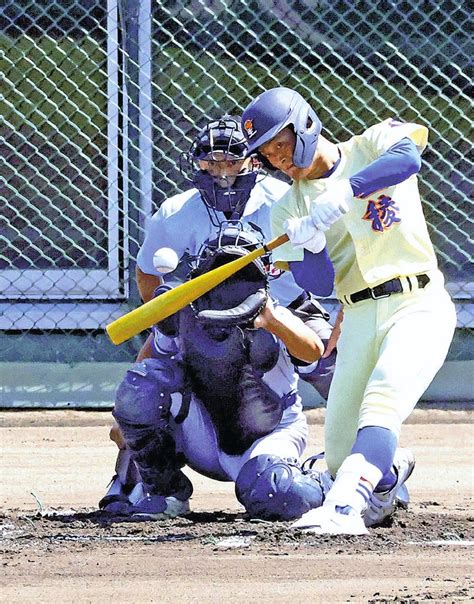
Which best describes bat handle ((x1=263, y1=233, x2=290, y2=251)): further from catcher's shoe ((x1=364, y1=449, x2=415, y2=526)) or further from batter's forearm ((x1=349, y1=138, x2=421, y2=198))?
catcher's shoe ((x1=364, y1=449, x2=415, y2=526))

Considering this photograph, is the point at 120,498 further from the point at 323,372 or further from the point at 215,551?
the point at 215,551

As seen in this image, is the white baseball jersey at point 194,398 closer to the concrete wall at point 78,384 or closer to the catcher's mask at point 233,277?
the catcher's mask at point 233,277

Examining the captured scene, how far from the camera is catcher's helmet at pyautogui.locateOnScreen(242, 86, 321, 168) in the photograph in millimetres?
4570

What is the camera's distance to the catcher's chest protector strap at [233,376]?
16.1 ft

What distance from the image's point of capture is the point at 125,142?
26.8 feet

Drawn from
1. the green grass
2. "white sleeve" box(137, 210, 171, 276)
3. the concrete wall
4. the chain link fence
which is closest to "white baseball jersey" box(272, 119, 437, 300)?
"white sleeve" box(137, 210, 171, 276)

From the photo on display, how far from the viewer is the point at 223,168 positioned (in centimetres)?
522

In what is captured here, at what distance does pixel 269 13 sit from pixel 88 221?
1626 mm

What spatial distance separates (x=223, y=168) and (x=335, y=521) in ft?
5.21

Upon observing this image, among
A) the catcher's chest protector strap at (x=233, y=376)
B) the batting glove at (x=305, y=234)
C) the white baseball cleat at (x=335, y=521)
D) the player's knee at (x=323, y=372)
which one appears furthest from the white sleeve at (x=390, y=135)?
the white baseball cleat at (x=335, y=521)

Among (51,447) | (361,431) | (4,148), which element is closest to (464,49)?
(4,148)

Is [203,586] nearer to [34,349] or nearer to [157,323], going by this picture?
[157,323]

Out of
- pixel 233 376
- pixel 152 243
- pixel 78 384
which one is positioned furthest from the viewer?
pixel 78 384

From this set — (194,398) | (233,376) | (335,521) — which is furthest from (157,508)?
(335,521)
